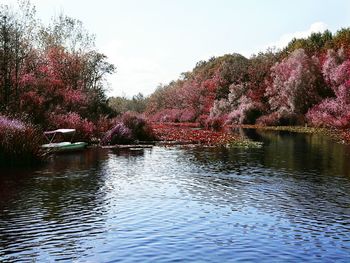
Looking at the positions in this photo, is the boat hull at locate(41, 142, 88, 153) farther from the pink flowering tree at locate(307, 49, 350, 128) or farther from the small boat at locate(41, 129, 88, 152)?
the pink flowering tree at locate(307, 49, 350, 128)

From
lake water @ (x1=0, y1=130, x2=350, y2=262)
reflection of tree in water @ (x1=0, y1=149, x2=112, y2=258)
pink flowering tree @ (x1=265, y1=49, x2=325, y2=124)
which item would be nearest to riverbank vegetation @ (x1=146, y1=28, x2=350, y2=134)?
pink flowering tree @ (x1=265, y1=49, x2=325, y2=124)

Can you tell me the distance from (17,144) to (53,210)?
10.9 meters

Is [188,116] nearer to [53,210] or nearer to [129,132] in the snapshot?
[129,132]

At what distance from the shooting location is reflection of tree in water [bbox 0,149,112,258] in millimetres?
12932

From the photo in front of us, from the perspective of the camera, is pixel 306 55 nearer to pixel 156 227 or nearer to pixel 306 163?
pixel 306 163

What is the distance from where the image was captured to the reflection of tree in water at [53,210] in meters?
12.9

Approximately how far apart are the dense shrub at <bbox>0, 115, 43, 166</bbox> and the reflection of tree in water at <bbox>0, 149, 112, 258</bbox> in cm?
154

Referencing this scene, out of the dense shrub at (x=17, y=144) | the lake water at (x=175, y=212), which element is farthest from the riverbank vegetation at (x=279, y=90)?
the dense shrub at (x=17, y=144)

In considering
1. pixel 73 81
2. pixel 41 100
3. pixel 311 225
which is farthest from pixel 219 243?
pixel 73 81

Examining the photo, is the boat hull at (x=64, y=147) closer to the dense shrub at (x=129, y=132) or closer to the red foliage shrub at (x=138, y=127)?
the dense shrub at (x=129, y=132)

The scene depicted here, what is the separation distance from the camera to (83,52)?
64.6m

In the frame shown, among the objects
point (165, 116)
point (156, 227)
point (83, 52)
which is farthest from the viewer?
point (165, 116)

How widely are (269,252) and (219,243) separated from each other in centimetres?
144

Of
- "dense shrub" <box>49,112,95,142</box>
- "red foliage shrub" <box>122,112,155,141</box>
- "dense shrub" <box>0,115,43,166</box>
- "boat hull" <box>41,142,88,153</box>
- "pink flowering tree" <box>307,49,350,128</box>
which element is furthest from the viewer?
"pink flowering tree" <box>307,49,350,128</box>
